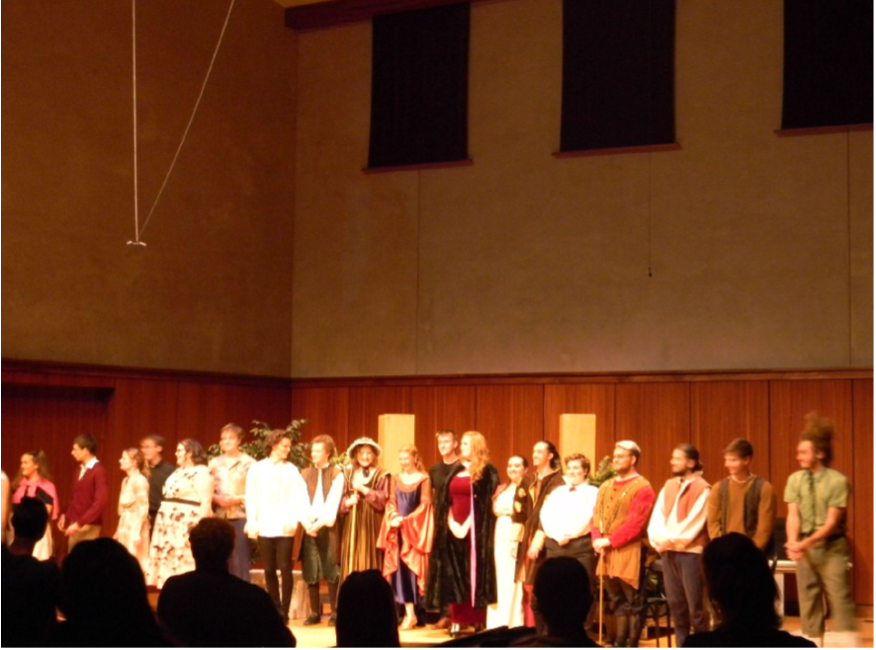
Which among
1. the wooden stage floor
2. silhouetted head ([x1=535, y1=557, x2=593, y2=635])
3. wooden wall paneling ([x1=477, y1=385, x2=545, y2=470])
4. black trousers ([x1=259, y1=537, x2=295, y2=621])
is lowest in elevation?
the wooden stage floor

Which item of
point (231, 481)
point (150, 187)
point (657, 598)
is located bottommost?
point (657, 598)

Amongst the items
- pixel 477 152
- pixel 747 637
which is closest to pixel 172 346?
pixel 477 152

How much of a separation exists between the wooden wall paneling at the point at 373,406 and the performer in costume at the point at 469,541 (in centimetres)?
416

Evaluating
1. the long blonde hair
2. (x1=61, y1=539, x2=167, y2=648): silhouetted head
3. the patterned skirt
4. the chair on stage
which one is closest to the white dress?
the long blonde hair

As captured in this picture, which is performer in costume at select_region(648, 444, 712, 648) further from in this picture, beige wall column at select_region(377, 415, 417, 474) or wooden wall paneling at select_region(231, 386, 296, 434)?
wooden wall paneling at select_region(231, 386, 296, 434)

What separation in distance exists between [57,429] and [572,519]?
5.36 metres

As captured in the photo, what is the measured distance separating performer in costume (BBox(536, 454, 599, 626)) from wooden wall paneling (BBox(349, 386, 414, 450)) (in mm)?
4864

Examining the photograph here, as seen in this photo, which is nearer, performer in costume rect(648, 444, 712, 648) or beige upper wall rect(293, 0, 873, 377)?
performer in costume rect(648, 444, 712, 648)

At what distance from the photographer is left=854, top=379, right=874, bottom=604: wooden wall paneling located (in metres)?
10.2

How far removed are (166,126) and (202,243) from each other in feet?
4.05

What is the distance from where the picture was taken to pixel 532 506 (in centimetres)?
786

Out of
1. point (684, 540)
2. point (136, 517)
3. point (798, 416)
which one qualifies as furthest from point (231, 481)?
point (798, 416)

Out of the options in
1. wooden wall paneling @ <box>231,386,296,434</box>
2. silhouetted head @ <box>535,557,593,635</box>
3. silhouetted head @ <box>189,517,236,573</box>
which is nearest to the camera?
silhouetted head @ <box>535,557,593,635</box>

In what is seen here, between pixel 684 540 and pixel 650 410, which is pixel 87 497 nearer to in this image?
pixel 684 540
